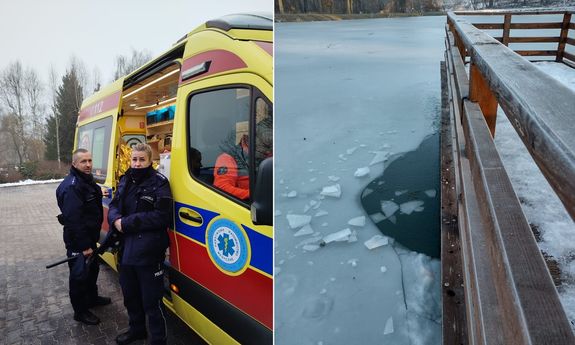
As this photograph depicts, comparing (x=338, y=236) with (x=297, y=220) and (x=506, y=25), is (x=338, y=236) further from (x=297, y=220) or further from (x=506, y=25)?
(x=506, y=25)

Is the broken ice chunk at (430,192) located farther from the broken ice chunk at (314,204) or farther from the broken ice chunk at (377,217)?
the broken ice chunk at (314,204)

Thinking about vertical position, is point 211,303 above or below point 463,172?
below

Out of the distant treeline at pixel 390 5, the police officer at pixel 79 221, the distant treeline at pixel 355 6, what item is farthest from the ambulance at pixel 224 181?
the distant treeline at pixel 355 6

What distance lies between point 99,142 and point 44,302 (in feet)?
5.11

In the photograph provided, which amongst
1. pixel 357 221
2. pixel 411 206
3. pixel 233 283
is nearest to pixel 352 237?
pixel 357 221

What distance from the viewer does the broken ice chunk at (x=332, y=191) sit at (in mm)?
3236

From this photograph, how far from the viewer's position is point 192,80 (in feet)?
6.57

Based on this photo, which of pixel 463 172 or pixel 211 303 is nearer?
pixel 463 172

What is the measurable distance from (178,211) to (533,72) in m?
1.79

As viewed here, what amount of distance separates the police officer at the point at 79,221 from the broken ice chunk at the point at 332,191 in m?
1.80

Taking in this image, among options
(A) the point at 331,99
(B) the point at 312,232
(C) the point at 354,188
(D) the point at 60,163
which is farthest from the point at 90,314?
(D) the point at 60,163

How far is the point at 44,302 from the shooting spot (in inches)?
117

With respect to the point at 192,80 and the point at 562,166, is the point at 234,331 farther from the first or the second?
the point at 562,166

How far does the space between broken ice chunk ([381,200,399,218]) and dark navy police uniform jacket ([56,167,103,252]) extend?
2.17 metres
